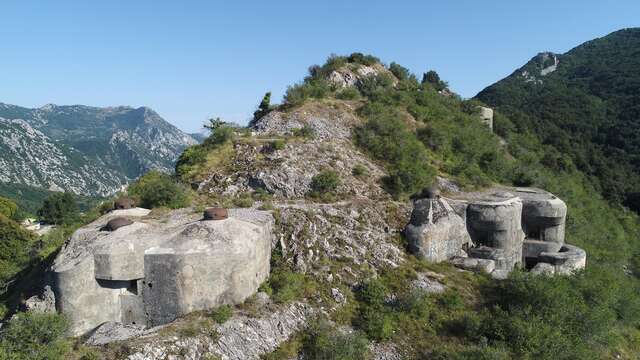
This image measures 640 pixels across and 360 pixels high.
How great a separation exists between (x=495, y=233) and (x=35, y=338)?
72.7ft

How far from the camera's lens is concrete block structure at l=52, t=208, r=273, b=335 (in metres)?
16.2

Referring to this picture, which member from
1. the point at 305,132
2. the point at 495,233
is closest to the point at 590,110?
the point at 495,233

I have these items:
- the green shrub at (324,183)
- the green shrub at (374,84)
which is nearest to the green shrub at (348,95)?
the green shrub at (374,84)

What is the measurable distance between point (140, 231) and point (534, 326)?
1649 centimetres

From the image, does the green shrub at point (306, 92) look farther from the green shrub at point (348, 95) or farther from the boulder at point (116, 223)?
the boulder at point (116, 223)

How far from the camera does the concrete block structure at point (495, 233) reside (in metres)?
23.0

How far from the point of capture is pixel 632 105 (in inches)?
3248

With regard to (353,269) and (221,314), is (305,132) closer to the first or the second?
(353,269)

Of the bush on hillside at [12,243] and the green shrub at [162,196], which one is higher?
the green shrub at [162,196]

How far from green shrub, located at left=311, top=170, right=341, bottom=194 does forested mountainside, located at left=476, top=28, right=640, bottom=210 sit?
39.5 meters

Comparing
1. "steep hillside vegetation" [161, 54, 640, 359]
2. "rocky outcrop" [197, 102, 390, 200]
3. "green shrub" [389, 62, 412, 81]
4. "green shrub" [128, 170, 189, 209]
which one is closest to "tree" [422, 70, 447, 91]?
"green shrub" [389, 62, 412, 81]

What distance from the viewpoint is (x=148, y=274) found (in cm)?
1683

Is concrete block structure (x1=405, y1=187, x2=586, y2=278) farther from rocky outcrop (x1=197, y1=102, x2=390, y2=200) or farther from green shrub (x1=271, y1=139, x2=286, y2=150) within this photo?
green shrub (x1=271, y1=139, x2=286, y2=150)

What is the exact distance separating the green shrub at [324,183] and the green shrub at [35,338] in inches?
580
